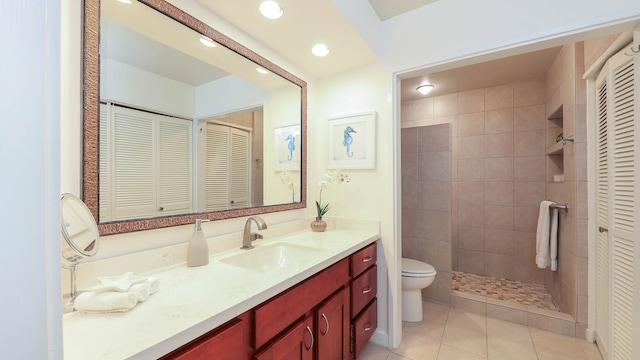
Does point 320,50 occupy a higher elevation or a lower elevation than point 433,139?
higher

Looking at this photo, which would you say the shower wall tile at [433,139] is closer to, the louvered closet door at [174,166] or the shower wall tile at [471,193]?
the shower wall tile at [471,193]

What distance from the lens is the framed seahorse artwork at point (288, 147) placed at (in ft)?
6.21

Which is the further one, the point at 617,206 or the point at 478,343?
the point at 478,343

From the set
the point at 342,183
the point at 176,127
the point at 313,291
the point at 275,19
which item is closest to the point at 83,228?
the point at 176,127

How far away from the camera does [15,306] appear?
0.29 meters

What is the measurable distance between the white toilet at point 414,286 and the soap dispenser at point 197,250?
1.67 meters

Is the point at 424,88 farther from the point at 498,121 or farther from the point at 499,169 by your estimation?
the point at 499,169

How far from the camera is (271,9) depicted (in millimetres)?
1383

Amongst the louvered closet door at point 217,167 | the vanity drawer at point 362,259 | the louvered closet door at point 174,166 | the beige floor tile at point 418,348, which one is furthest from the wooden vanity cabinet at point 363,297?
the louvered closet door at point 174,166

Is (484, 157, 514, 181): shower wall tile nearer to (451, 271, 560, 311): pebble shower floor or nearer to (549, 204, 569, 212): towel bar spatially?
(549, 204, 569, 212): towel bar

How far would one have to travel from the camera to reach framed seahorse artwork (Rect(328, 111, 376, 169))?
1984 mm

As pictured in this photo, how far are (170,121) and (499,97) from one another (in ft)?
11.7

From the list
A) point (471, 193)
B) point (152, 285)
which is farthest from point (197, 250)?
point (471, 193)

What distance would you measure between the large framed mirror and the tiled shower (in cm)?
165
